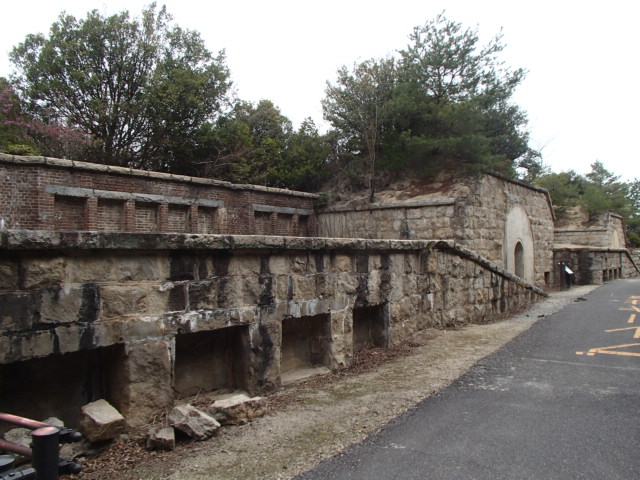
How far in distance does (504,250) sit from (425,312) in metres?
7.92

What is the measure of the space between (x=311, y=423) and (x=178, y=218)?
33.4 feet

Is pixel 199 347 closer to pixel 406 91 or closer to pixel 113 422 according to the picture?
pixel 113 422

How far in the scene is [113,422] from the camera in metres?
3.01

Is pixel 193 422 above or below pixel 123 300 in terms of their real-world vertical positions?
below

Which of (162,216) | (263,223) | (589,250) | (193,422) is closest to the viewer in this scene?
(193,422)

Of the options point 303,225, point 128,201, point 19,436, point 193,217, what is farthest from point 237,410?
point 303,225

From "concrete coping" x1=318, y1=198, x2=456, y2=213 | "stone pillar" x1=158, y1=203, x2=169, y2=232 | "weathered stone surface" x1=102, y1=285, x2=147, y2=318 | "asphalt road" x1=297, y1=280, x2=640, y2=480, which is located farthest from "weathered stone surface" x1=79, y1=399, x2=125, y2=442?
"concrete coping" x1=318, y1=198, x2=456, y2=213

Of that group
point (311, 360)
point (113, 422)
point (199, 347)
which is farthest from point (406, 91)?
point (113, 422)

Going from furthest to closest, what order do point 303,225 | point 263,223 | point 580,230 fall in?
1. point 580,230
2. point 303,225
3. point 263,223

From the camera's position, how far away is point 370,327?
6336 mm

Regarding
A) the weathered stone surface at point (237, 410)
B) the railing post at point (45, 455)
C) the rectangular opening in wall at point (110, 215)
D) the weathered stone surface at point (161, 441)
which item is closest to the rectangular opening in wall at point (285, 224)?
the rectangular opening in wall at point (110, 215)

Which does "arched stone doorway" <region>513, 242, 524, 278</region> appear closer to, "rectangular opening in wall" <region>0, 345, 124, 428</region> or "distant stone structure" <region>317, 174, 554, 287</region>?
"distant stone structure" <region>317, 174, 554, 287</region>

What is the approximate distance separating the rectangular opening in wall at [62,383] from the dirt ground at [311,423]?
55 centimetres

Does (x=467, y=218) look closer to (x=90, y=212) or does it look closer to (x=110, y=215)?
(x=110, y=215)
